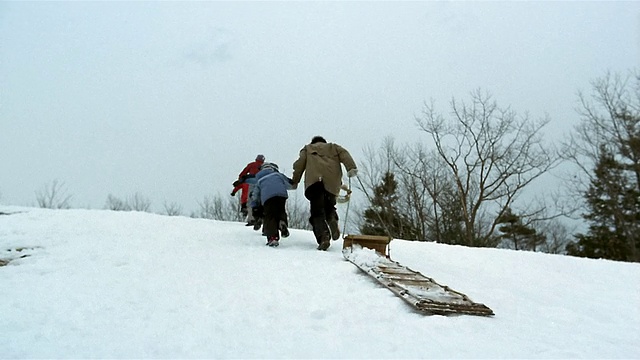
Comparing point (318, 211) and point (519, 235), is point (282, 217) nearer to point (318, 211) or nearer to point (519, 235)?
point (318, 211)

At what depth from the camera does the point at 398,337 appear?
9.36 feet

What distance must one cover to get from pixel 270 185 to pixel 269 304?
3.52 m

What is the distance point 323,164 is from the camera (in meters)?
6.91

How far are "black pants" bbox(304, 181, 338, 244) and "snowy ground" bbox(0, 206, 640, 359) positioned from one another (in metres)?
0.31

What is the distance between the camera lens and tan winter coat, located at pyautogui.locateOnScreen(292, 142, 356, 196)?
269 inches

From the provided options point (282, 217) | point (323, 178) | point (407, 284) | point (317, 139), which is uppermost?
point (317, 139)

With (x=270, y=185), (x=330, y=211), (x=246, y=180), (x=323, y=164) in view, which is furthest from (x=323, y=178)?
(x=246, y=180)

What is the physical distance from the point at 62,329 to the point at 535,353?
3095 mm

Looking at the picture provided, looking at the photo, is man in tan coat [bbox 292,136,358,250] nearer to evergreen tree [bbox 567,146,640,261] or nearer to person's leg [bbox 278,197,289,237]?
person's leg [bbox 278,197,289,237]

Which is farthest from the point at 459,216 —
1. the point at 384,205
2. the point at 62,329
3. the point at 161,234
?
the point at 62,329

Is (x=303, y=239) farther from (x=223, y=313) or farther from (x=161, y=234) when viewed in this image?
(x=223, y=313)

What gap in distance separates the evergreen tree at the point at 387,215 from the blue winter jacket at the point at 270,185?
17.2m

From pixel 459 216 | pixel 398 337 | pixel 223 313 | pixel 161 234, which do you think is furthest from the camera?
pixel 459 216

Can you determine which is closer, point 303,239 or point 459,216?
point 303,239
